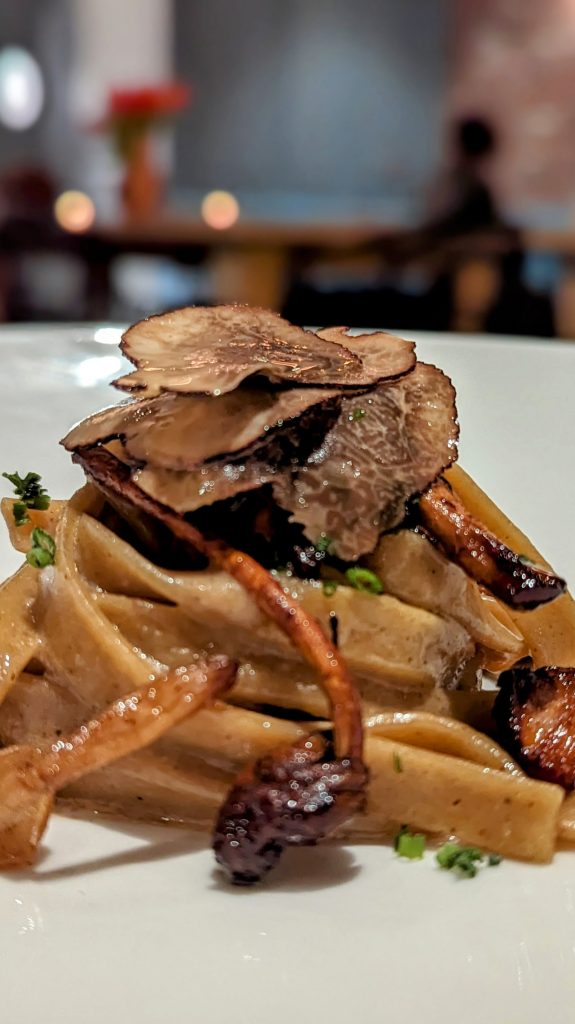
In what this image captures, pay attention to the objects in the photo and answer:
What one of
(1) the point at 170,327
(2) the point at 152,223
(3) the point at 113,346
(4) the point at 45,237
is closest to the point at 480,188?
(2) the point at 152,223

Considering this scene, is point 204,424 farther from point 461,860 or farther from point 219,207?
point 219,207

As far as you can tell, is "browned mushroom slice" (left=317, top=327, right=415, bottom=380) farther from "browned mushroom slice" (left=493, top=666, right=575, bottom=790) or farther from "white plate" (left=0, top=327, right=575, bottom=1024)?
"white plate" (left=0, top=327, right=575, bottom=1024)

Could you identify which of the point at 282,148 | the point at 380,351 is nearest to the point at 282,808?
the point at 380,351

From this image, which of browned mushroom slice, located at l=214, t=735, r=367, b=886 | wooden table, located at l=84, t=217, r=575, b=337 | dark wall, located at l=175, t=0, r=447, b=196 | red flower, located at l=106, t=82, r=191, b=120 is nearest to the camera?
browned mushroom slice, located at l=214, t=735, r=367, b=886

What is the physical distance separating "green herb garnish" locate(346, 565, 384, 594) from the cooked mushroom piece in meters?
0.16

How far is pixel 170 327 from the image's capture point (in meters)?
1.76

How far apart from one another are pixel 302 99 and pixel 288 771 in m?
12.4

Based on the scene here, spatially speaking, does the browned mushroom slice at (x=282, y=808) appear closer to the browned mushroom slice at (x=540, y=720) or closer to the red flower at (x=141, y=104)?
the browned mushroom slice at (x=540, y=720)

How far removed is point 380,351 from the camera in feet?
5.93

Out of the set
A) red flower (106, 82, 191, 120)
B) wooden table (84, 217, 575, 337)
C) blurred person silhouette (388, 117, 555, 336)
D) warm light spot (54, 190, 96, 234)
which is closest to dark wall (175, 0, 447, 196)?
blurred person silhouette (388, 117, 555, 336)

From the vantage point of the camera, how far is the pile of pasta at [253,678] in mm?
1557

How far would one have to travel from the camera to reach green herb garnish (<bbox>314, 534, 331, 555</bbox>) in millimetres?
1567

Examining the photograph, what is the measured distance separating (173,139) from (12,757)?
39.1 feet

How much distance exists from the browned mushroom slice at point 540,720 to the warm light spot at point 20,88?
39.6 feet
